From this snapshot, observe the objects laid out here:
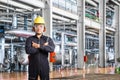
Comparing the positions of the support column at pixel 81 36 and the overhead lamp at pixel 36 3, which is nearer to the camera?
the overhead lamp at pixel 36 3

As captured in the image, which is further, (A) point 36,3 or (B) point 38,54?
(A) point 36,3

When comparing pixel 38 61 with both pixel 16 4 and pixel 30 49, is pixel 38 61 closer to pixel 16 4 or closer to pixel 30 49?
pixel 30 49

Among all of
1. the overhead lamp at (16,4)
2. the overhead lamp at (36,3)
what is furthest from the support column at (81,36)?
the overhead lamp at (36,3)

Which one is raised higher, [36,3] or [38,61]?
[36,3]

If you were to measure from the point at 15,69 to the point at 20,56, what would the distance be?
120 inches

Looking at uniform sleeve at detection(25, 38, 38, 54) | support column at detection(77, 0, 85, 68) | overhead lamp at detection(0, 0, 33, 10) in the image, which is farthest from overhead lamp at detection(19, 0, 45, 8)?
uniform sleeve at detection(25, 38, 38, 54)

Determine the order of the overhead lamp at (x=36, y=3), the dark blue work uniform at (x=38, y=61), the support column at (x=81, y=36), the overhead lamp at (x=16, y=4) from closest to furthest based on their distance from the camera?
the dark blue work uniform at (x=38, y=61) < the overhead lamp at (x=36, y=3) < the overhead lamp at (x=16, y=4) < the support column at (x=81, y=36)

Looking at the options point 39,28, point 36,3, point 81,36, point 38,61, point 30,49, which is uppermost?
point 36,3

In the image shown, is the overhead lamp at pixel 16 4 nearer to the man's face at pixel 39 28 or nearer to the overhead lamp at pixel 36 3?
the overhead lamp at pixel 36 3

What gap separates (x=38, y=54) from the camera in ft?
17.8

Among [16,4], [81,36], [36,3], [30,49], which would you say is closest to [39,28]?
[30,49]

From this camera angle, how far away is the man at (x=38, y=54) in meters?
5.39

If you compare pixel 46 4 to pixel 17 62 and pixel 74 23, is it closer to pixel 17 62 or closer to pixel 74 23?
pixel 17 62

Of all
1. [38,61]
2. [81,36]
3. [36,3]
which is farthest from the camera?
[81,36]
